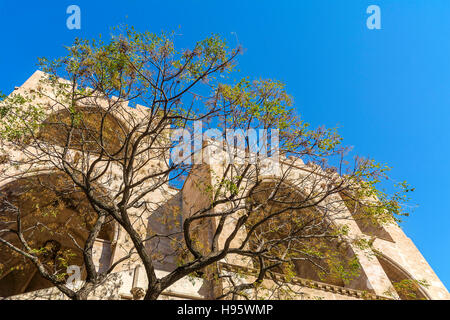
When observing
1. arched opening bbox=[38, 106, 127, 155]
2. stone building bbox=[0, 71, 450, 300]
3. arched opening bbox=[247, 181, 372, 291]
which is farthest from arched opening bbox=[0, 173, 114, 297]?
arched opening bbox=[247, 181, 372, 291]

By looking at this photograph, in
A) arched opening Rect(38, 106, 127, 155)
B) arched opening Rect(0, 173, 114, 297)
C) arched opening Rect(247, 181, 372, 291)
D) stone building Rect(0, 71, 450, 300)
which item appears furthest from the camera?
arched opening Rect(247, 181, 372, 291)

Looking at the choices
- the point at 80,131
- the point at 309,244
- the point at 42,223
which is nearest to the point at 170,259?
the point at 42,223

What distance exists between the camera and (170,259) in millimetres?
10508

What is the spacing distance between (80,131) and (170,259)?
18.3 feet

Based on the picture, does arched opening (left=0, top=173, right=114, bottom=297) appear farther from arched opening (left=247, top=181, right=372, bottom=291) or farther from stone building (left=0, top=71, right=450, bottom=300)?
arched opening (left=247, top=181, right=372, bottom=291)

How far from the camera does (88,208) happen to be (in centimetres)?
1179

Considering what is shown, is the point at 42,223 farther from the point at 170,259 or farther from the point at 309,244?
the point at 309,244

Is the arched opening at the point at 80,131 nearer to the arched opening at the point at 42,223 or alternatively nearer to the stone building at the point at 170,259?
the stone building at the point at 170,259

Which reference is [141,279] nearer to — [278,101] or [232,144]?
[232,144]

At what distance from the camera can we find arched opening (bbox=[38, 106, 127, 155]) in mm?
6887

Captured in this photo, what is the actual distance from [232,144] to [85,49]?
14.4 ft

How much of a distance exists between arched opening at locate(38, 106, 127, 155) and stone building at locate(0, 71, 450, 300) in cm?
39

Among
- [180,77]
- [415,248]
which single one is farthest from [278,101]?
[415,248]

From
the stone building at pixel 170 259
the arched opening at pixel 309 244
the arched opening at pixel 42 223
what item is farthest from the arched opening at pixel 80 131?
the arched opening at pixel 309 244
